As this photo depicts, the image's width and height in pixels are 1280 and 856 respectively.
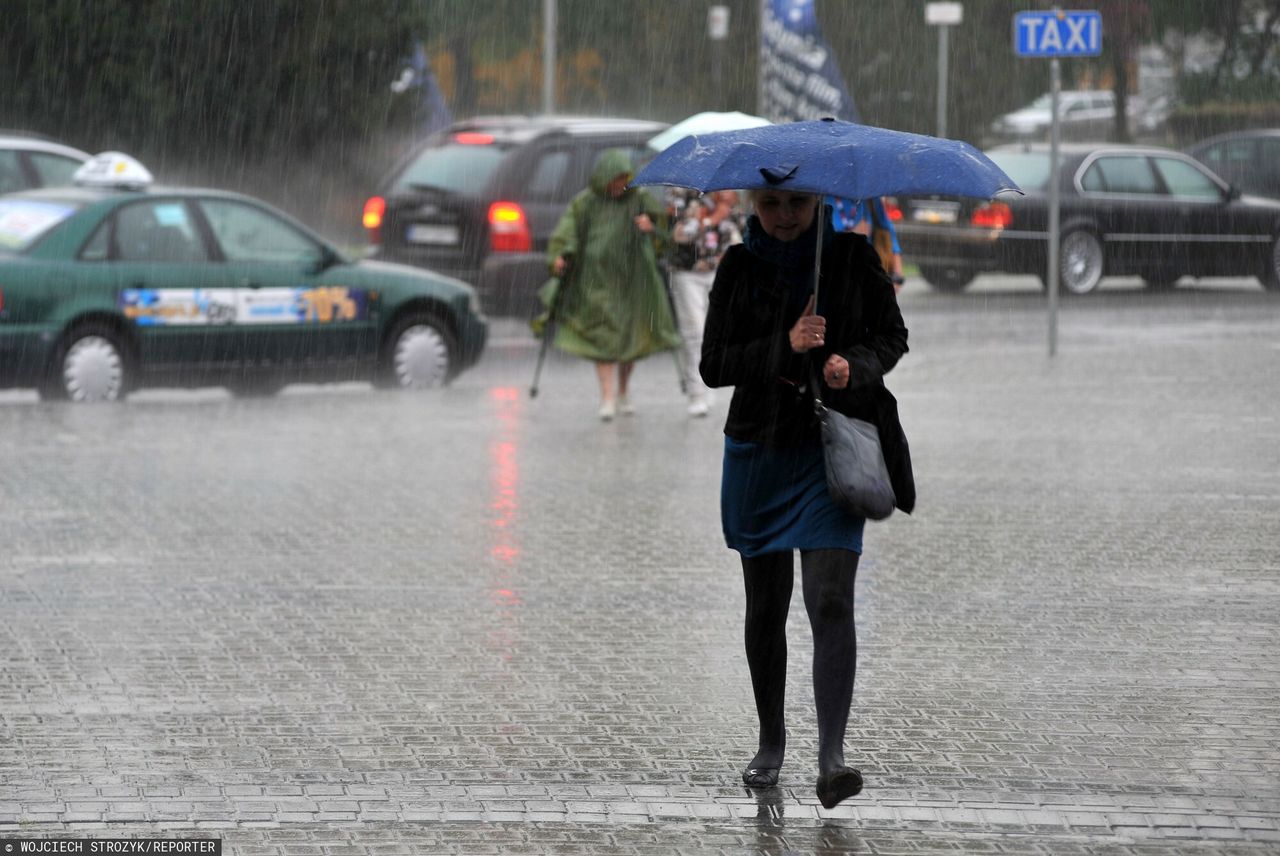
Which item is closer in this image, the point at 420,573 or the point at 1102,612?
the point at 1102,612

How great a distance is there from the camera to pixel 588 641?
7.52m

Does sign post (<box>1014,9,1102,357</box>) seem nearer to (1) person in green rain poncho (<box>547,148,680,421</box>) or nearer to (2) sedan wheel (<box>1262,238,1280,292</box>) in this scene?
(1) person in green rain poncho (<box>547,148,680,421</box>)

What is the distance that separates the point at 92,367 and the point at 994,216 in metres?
11.6

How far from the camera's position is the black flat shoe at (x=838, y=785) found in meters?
5.35

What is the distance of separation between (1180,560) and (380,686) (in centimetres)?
364

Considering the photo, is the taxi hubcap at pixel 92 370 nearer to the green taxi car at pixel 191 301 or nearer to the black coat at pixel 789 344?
the green taxi car at pixel 191 301

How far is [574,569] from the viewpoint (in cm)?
888

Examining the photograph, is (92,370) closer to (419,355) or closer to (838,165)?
(419,355)

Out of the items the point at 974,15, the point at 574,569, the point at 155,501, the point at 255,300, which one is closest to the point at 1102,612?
the point at 574,569

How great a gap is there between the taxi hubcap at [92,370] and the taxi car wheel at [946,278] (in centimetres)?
1177

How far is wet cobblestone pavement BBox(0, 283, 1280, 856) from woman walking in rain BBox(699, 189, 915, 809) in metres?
0.47

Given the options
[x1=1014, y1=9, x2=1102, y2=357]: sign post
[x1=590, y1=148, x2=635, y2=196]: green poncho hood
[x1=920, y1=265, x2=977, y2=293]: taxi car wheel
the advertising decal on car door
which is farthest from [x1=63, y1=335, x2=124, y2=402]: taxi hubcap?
[x1=920, y1=265, x2=977, y2=293]: taxi car wheel

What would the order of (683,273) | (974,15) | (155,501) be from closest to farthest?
(155,501)
(683,273)
(974,15)

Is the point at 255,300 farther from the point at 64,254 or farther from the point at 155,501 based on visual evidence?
the point at 155,501
